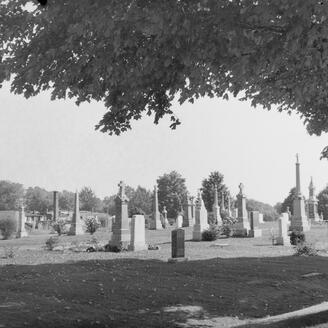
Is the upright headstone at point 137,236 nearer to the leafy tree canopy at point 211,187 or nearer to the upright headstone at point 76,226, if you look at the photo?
the upright headstone at point 76,226

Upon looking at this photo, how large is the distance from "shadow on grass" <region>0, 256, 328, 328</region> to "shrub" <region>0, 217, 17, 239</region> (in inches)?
823

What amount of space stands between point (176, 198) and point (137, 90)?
91074 millimetres

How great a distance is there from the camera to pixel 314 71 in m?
8.03

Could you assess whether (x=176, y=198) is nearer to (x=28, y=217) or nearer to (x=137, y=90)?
(x=28, y=217)

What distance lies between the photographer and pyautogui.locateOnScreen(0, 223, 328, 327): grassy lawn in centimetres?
827

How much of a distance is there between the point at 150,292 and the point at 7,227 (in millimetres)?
26278

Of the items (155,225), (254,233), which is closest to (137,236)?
(254,233)

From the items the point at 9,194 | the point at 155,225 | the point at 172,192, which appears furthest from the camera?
the point at 9,194

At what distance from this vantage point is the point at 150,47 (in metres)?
6.94

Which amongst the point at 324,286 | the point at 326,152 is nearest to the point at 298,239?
the point at 324,286

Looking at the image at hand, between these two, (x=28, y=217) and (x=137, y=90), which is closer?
(x=137, y=90)

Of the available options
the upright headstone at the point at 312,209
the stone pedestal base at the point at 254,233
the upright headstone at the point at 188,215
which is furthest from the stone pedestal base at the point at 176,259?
the upright headstone at the point at 312,209

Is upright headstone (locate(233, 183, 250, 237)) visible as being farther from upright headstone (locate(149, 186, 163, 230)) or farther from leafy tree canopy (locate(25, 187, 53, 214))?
leafy tree canopy (locate(25, 187, 53, 214))

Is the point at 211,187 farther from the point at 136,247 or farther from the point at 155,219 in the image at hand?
the point at 136,247
